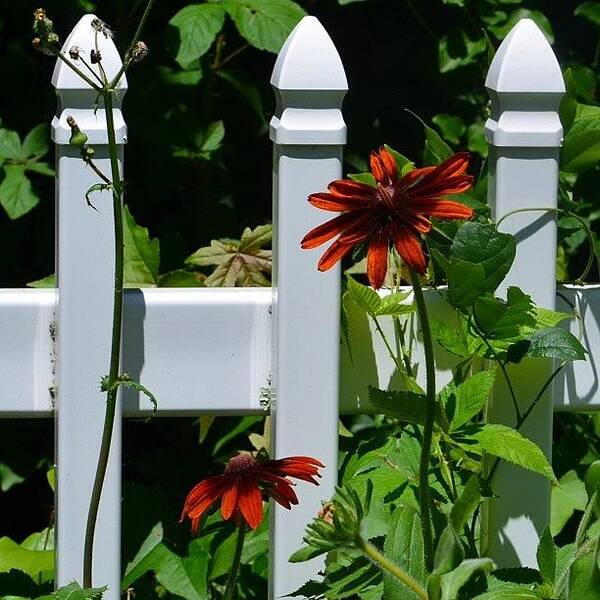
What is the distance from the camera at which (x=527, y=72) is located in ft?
4.48

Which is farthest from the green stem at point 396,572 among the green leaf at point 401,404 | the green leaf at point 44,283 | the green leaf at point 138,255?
the green leaf at point 44,283

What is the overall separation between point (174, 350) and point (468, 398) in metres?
0.33

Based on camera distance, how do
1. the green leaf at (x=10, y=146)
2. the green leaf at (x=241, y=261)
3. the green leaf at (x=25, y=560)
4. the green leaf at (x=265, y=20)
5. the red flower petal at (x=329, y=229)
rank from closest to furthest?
the red flower petal at (x=329, y=229) → the green leaf at (x=25, y=560) → the green leaf at (x=241, y=261) → the green leaf at (x=265, y=20) → the green leaf at (x=10, y=146)

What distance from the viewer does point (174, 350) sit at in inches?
55.6

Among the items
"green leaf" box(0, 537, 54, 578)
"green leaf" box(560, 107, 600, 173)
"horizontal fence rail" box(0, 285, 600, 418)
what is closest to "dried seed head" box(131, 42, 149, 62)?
"horizontal fence rail" box(0, 285, 600, 418)

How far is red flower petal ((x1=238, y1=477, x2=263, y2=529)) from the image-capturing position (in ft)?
3.64

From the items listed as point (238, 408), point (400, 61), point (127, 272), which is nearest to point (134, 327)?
point (238, 408)

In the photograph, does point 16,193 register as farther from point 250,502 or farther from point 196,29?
point 250,502

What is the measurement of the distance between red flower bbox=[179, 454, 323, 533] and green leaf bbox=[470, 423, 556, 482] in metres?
0.22

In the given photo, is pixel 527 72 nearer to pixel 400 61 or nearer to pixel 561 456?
pixel 561 456

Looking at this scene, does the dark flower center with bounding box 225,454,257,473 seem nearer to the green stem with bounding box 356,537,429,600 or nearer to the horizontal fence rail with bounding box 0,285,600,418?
the green stem with bounding box 356,537,429,600

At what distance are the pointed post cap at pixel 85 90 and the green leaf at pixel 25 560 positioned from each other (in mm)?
559

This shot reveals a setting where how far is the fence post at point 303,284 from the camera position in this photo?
1.35m

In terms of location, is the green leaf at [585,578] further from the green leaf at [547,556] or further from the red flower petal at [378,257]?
the red flower petal at [378,257]
